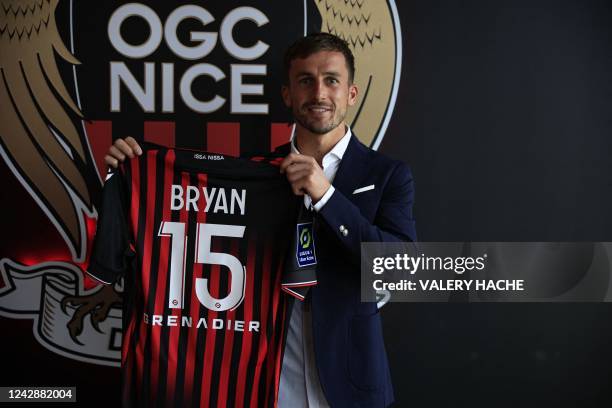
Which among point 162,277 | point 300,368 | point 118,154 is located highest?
point 118,154

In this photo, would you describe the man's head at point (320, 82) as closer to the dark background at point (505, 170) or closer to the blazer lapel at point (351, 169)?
the blazer lapel at point (351, 169)

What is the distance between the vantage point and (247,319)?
146cm

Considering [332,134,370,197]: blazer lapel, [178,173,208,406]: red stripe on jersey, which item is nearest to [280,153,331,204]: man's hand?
[332,134,370,197]: blazer lapel

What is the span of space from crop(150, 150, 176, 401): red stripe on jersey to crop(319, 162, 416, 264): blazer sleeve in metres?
0.43

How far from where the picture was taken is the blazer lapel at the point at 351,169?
146 cm

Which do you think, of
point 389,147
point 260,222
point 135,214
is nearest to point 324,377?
point 260,222

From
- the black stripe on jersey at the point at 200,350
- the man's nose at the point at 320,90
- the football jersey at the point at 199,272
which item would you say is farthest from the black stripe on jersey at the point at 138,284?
the man's nose at the point at 320,90

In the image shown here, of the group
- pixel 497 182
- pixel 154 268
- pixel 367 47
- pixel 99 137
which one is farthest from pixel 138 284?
pixel 497 182

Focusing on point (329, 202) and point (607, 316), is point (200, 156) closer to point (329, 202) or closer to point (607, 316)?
point (329, 202)

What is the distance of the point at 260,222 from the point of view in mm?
1471

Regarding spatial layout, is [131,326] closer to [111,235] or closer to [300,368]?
[111,235]

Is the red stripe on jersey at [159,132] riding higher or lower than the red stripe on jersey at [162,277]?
higher

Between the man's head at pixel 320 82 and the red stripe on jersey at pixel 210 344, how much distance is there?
1.41 ft

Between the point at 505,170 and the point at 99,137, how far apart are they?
1.46 m
